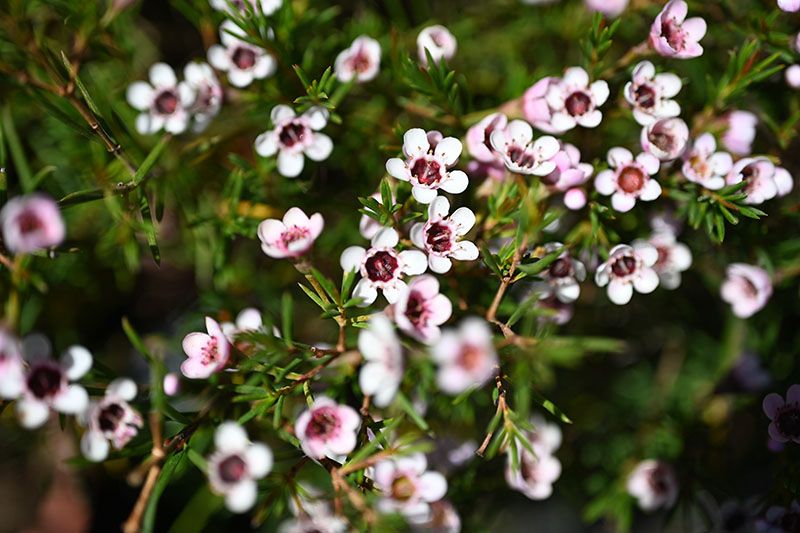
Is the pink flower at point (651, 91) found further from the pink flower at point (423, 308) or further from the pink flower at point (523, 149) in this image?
the pink flower at point (423, 308)

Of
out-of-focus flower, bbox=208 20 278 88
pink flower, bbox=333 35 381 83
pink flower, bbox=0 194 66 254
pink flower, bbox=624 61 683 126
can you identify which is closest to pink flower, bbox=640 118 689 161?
pink flower, bbox=624 61 683 126

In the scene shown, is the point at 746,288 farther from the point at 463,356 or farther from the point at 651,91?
the point at 463,356

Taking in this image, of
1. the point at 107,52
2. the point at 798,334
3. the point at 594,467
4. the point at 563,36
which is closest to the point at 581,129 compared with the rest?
the point at 563,36

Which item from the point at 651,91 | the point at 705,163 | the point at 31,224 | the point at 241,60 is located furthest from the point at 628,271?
the point at 31,224

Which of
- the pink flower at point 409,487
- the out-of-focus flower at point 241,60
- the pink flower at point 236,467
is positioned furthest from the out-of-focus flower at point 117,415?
the out-of-focus flower at point 241,60

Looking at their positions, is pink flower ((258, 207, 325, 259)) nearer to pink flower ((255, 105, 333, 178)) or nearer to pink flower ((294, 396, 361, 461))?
pink flower ((255, 105, 333, 178))

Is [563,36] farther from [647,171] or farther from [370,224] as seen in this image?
[370,224]
